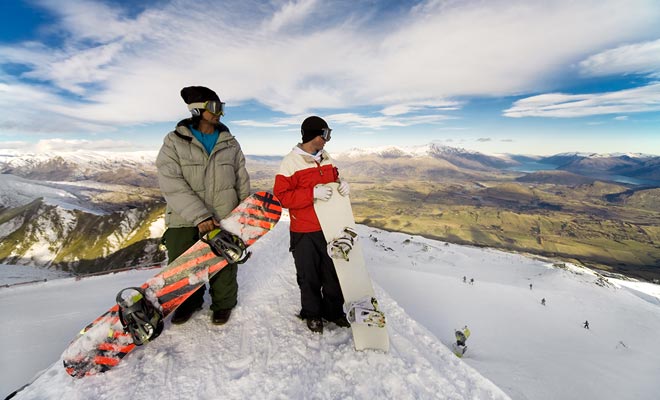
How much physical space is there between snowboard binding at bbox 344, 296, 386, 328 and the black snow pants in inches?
19.9

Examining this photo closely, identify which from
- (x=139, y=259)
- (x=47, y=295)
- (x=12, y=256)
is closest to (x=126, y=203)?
(x=12, y=256)

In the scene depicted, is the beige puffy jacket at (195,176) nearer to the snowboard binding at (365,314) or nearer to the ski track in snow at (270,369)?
the ski track in snow at (270,369)

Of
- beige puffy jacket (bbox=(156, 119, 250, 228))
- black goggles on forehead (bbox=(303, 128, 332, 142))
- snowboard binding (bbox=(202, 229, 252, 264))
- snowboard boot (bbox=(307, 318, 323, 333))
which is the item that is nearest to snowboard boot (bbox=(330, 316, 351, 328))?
snowboard boot (bbox=(307, 318, 323, 333))

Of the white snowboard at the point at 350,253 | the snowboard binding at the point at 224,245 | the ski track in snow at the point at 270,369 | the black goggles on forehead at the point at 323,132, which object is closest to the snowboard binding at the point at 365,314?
the white snowboard at the point at 350,253

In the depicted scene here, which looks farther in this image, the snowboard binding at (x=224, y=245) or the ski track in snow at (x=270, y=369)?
the snowboard binding at (x=224, y=245)

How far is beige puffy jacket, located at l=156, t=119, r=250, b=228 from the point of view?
381 centimetres

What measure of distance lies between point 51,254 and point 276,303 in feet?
416

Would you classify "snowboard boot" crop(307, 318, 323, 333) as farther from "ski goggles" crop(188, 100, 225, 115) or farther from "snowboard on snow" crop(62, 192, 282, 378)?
"ski goggles" crop(188, 100, 225, 115)

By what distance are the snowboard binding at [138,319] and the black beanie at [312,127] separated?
10.7 ft

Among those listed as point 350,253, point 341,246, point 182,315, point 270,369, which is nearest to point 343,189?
point 341,246

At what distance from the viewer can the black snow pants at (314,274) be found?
4328 millimetres

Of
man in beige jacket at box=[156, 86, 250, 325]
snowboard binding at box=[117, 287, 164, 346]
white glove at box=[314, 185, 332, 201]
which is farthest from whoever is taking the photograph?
white glove at box=[314, 185, 332, 201]

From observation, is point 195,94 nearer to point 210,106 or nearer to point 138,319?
point 210,106

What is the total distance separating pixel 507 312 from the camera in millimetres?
14023
